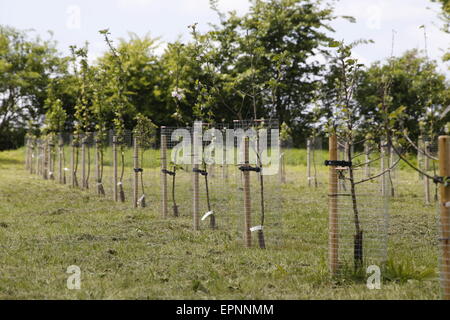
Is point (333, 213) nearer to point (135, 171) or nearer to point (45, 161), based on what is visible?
point (135, 171)

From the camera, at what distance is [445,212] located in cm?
558

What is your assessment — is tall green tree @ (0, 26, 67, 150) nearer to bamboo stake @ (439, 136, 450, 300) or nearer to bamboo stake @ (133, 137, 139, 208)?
bamboo stake @ (133, 137, 139, 208)

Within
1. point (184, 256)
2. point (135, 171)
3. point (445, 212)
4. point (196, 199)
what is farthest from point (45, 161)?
point (445, 212)

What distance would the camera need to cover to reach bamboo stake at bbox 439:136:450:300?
5.57m

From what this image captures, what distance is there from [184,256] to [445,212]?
3796 mm

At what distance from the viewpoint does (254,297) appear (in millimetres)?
5996

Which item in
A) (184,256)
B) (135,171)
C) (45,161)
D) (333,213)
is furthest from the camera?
(45,161)

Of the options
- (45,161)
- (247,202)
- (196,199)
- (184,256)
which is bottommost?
(184,256)

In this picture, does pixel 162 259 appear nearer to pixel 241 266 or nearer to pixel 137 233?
pixel 241 266

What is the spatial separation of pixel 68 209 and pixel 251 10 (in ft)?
109

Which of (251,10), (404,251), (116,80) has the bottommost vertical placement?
(404,251)

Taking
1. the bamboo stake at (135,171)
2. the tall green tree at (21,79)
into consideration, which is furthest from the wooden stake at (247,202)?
the tall green tree at (21,79)

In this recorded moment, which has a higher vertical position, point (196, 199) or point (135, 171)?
point (135, 171)
